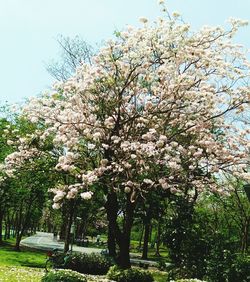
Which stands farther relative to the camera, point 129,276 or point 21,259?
point 21,259

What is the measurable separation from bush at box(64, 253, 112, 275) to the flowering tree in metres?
7.39

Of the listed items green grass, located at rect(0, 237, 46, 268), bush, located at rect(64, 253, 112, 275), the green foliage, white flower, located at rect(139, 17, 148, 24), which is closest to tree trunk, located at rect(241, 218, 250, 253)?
green grass, located at rect(0, 237, 46, 268)

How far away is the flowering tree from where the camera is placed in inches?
668

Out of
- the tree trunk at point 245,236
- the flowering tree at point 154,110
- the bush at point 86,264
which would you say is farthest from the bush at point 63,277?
the tree trunk at point 245,236

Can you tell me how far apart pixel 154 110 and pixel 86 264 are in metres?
10.7

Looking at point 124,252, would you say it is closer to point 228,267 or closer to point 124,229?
point 124,229

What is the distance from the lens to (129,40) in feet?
56.0

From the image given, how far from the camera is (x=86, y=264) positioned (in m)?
24.3

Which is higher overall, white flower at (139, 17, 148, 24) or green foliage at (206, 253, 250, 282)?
white flower at (139, 17, 148, 24)

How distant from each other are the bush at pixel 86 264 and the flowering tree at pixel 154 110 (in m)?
7.39

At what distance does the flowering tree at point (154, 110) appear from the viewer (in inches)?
668

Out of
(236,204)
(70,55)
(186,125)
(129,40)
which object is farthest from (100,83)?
(236,204)

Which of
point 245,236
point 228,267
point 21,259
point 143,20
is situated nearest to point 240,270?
point 228,267

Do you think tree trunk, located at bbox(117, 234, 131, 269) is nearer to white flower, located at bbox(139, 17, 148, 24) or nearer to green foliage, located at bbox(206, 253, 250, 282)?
green foliage, located at bbox(206, 253, 250, 282)
